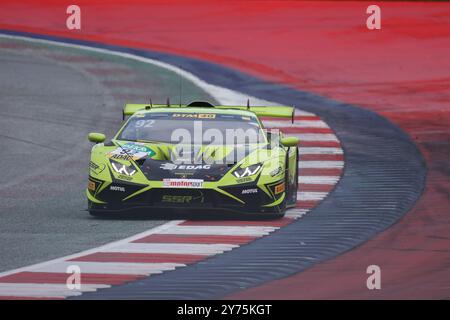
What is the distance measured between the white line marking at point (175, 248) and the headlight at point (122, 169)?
1.69 metres

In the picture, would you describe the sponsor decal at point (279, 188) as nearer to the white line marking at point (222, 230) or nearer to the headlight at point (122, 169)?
the white line marking at point (222, 230)

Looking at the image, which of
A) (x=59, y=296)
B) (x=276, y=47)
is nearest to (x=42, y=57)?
(x=276, y=47)

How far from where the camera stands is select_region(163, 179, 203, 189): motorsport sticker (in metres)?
16.7

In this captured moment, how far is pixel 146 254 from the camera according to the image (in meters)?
14.8

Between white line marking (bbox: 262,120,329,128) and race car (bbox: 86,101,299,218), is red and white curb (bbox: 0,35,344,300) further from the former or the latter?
white line marking (bbox: 262,120,329,128)

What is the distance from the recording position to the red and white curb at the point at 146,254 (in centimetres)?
1305

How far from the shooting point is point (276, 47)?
114ft

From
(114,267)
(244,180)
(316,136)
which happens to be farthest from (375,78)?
(114,267)

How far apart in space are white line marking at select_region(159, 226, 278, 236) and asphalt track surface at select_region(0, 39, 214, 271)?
1.36 feet

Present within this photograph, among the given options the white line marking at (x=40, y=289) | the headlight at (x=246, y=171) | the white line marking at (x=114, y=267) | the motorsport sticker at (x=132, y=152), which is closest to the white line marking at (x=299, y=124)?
the motorsport sticker at (x=132, y=152)

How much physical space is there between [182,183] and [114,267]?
2819 mm

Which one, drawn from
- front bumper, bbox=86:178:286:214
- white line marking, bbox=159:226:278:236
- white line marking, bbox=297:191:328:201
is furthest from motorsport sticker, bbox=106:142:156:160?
white line marking, bbox=297:191:328:201

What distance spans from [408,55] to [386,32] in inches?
122

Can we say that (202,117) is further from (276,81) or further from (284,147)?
(276,81)
